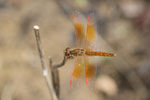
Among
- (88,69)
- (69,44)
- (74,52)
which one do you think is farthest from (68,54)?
(69,44)

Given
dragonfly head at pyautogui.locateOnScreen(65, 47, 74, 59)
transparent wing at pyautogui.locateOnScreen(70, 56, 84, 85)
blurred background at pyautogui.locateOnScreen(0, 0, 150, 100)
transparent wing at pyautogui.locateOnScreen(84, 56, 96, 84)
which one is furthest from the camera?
blurred background at pyautogui.locateOnScreen(0, 0, 150, 100)

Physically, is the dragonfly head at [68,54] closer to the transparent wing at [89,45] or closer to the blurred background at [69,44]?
the transparent wing at [89,45]

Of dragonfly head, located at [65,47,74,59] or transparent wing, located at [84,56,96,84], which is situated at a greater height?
dragonfly head, located at [65,47,74,59]

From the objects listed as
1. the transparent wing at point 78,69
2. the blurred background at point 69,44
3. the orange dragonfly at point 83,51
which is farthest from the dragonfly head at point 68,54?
the blurred background at point 69,44

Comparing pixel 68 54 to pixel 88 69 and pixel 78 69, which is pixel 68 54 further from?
pixel 88 69

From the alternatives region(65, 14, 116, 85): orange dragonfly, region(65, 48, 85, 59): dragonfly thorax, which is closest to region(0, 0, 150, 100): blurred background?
region(65, 14, 116, 85): orange dragonfly

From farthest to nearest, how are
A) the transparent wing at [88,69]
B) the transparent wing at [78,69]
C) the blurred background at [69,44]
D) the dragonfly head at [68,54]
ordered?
1. the blurred background at [69,44]
2. the transparent wing at [88,69]
3. the transparent wing at [78,69]
4. the dragonfly head at [68,54]

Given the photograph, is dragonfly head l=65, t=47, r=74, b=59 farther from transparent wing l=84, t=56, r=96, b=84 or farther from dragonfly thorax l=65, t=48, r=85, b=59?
transparent wing l=84, t=56, r=96, b=84

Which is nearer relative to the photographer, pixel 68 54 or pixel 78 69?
pixel 68 54
